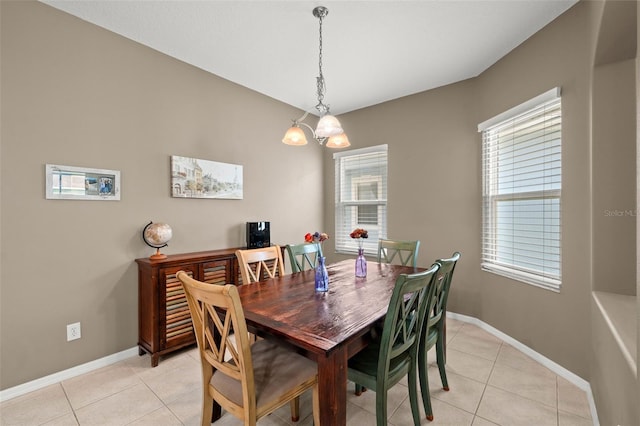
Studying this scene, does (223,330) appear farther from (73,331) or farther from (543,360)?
(543,360)

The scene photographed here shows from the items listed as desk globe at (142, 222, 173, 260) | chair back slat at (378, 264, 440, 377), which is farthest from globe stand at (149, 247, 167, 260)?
chair back slat at (378, 264, 440, 377)

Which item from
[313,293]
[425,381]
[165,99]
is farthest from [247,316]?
[165,99]

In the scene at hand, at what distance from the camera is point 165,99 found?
2707 millimetres

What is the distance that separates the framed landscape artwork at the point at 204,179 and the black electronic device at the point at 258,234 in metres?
0.40

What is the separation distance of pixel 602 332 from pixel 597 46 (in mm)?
1646

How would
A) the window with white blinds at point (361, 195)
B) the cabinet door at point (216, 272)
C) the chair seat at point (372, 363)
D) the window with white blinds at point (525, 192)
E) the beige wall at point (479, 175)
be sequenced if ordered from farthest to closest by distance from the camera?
the window with white blinds at point (361, 195) → the cabinet door at point (216, 272) → the window with white blinds at point (525, 192) → the beige wall at point (479, 175) → the chair seat at point (372, 363)

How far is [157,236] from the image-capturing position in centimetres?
245

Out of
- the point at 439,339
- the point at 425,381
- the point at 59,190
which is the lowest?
the point at 425,381

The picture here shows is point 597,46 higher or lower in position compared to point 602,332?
higher

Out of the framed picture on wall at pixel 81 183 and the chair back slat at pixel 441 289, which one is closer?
the chair back slat at pixel 441 289

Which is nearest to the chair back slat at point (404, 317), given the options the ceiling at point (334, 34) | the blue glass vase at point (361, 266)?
the blue glass vase at point (361, 266)

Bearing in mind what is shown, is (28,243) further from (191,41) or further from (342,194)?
(342,194)

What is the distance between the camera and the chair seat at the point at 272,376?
1.26 meters

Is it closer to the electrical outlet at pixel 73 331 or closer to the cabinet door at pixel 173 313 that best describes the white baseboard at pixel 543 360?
the cabinet door at pixel 173 313
